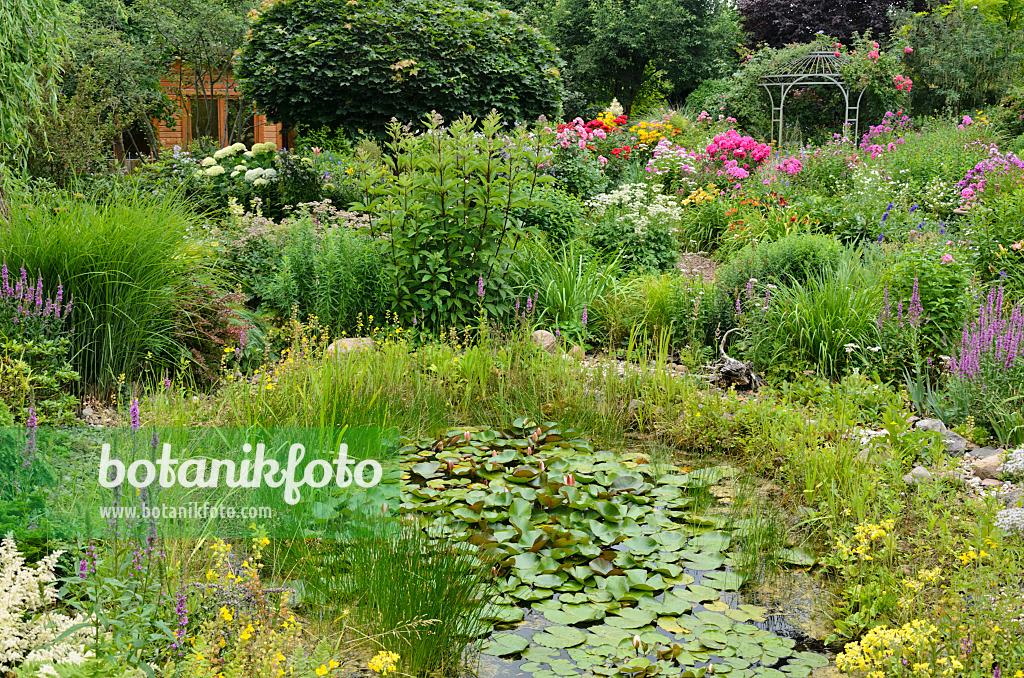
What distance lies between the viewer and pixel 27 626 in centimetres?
225

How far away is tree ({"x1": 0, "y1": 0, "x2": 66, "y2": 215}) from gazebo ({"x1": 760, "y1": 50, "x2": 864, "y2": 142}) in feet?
44.8

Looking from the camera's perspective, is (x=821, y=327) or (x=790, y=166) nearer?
(x=821, y=327)

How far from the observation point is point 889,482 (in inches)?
153

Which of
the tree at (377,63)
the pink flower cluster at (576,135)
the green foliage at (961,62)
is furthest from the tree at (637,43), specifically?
the pink flower cluster at (576,135)

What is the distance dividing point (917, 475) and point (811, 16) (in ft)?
80.1

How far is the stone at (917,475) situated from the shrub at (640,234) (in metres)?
4.02

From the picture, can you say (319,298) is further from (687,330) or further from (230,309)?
(687,330)

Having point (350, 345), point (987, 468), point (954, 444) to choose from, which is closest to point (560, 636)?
point (987, 468)

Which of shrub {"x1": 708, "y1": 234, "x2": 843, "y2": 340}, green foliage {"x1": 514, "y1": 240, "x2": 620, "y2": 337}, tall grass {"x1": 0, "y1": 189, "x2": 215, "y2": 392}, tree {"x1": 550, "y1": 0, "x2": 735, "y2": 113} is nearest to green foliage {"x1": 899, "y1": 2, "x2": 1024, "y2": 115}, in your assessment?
tree {"x1": 550, "y1": 0, "x2": 735, "y2": 113}

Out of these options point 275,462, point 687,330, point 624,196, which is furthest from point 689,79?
point 275,462

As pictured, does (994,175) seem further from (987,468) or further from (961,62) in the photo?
(961,62)

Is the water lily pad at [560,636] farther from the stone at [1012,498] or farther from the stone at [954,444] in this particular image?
the stone at [954,444]

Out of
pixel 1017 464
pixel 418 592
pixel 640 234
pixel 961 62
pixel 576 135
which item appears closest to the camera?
pixel 418 592

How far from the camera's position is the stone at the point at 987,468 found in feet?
13.3
